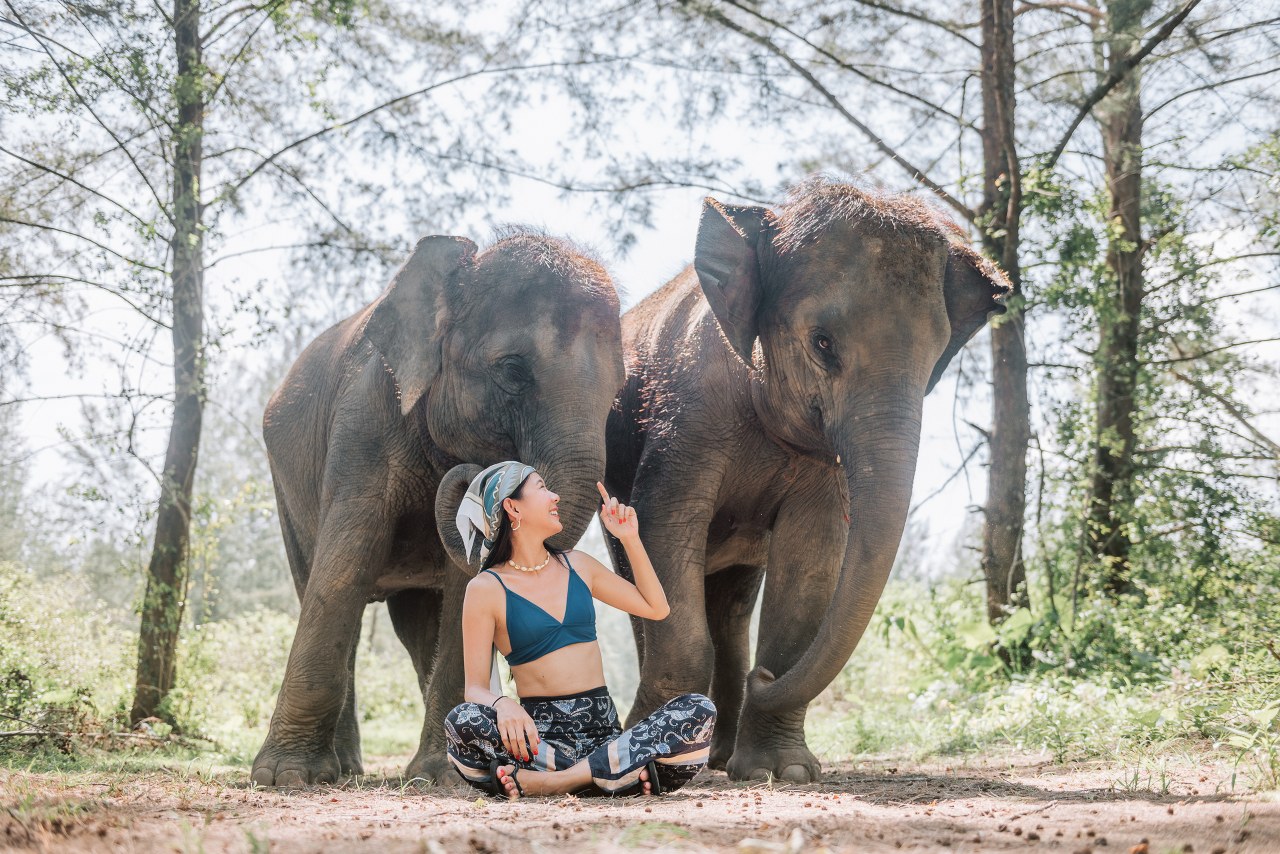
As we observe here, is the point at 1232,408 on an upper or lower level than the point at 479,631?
upper

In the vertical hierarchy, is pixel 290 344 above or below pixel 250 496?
above

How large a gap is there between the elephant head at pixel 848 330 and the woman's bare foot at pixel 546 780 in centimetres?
142

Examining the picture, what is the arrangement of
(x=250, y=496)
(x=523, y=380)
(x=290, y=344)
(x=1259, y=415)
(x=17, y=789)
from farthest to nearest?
(x=290, y=344)
(x=250, y=496)
(x=1259, y=415)
(x=523, y=380)
(x=17, y=789)

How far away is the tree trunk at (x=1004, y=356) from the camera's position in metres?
10.5

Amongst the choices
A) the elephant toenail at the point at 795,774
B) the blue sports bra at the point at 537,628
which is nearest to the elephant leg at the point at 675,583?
the elephant toenail at the point at 795,774

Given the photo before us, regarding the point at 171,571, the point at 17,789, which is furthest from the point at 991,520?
the point at 17,789

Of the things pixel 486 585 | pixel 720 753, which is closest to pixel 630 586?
pixel 486 585

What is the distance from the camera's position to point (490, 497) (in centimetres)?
474

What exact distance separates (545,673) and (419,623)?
15.3 feet

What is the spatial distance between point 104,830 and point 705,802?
195 centimetres

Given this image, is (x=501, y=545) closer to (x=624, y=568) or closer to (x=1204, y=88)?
(x=624, y=568)

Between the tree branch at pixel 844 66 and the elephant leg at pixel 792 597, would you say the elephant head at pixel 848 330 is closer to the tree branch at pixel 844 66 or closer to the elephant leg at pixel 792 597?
the elephant leg at pixel 792 597

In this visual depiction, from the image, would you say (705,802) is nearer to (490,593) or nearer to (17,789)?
(490,593)

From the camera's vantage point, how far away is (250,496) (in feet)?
42.2
